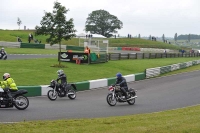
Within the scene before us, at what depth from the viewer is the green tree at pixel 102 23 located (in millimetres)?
122438

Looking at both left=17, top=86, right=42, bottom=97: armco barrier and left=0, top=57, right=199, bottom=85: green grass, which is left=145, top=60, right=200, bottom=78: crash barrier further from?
left=17, top=86, right=42, bottom=97: armco barrier

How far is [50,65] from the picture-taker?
96.2 feet

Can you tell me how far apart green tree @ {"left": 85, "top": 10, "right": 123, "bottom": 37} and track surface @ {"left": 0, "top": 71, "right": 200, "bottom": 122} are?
9763 cm

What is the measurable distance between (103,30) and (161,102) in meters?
106

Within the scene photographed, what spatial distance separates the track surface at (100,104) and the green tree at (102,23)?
320 ft

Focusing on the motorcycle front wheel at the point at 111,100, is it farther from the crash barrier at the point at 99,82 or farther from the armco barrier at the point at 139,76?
the armco barrier at the point at 139,76

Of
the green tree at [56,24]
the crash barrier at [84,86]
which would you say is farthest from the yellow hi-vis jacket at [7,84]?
the green tree at [56,24]

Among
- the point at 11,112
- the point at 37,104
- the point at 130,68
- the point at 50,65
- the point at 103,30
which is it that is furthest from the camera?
the point at 103,30

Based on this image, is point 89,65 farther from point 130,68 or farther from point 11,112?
point 11,112

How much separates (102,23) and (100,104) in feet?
352

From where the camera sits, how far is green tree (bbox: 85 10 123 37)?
122438 mm

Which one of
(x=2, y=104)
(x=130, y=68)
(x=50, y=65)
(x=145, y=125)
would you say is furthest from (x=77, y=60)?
(x=145, y=125)

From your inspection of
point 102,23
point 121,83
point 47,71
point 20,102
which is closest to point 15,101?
point 20,102

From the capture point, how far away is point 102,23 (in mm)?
122875
